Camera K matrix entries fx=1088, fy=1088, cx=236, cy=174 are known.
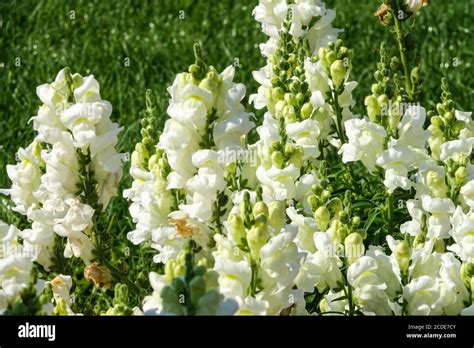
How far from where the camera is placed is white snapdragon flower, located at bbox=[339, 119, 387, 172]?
3219mm

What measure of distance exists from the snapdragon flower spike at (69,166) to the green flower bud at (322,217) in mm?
594

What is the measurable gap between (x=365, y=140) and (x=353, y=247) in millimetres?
502

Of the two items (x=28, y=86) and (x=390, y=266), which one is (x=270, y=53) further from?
(x=28, y=86)

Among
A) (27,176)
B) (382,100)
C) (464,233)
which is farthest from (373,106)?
(27,176)

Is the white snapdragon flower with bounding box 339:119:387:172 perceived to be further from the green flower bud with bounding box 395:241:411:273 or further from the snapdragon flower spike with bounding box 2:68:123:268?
the snapdragon flower spike with bounding box 2:68:123:268

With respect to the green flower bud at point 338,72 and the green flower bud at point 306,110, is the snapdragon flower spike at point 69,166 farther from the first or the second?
the green flower bud at point 338,72

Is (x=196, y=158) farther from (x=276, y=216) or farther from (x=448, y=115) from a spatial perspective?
(x=448, y=115)

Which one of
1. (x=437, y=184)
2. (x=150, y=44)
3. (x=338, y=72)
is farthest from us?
(x=150, y=44)

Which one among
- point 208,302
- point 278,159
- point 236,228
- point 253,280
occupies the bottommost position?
point 208,302

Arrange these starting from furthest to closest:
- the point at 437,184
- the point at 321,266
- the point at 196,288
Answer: the point at 437,184 < the point at 321,266 < the point at 196,288

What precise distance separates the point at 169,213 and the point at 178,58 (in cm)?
330

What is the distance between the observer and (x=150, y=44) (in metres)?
6.48

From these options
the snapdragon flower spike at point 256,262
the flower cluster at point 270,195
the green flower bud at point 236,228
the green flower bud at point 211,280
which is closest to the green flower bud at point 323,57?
the flower cluster at point 270,195

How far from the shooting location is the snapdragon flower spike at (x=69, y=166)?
3.02 metres
